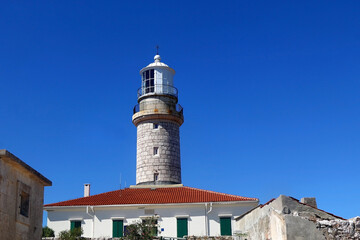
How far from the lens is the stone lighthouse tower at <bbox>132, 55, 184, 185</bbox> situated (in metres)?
30.3

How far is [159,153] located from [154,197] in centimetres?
455

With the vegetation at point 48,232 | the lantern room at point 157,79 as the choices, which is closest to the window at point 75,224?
the vegetation at point 48,232

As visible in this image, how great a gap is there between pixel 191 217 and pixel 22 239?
509 inches

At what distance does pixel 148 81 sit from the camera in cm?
3262

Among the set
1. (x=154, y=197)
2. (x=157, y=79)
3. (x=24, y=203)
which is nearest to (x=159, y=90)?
(x=157, y=79)

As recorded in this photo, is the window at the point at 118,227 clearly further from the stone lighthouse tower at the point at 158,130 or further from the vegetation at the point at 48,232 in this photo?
the stone lighthouse tower at the point at 158,130

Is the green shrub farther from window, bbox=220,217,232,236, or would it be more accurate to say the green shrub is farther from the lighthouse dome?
the lighthouse dome

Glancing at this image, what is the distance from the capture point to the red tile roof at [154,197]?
25.4 meters

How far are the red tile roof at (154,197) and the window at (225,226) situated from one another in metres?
0.91

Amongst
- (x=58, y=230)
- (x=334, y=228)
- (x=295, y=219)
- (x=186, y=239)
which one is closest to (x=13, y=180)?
(x=295, y=219)

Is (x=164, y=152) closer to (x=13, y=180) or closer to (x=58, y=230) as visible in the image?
(x=58, y=230)

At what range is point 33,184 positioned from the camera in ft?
45.5

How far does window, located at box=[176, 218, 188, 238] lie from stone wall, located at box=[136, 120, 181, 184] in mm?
5215

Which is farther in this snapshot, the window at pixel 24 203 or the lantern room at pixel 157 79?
the lantern room at pixel 157 79
